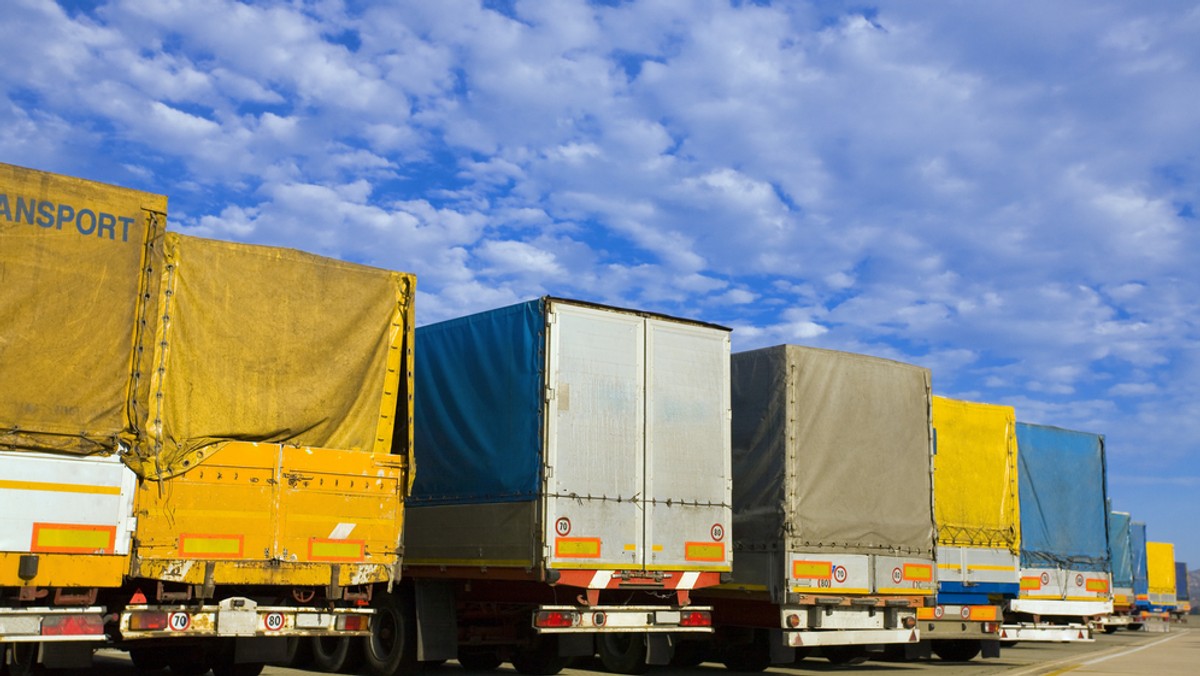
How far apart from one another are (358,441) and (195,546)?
173cm

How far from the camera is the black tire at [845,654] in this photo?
1612 centimetres

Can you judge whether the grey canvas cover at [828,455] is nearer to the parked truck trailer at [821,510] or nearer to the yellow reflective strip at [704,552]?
the parked truck trailer at [821,510]

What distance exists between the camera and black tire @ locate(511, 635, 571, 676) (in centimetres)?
1317

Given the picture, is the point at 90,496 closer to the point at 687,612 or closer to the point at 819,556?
the point at 687,612

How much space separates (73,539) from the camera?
27.7ft

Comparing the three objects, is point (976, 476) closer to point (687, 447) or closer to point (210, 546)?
point (687, 447)

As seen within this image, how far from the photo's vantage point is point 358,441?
34.0 ft

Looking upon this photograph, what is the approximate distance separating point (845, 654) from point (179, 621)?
1026 cm

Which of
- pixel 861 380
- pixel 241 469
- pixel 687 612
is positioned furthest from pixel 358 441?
pixel 861 380

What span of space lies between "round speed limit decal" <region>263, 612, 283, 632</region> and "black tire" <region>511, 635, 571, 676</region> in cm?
417

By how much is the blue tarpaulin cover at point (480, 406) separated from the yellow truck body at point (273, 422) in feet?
4.44

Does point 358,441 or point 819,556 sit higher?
point 358,441

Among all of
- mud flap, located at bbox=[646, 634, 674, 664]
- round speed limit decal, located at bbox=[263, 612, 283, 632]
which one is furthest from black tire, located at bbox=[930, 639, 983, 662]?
round speed limit decal, located at bbox=[263, 612, 283, 632]

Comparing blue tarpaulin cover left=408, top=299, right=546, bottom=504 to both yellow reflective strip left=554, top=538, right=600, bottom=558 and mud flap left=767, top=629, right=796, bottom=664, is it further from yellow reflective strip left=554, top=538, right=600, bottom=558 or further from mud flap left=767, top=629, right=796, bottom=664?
mud flap left=767, top=629, right=796, bottom=664
